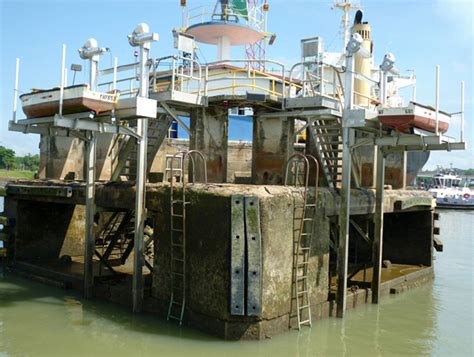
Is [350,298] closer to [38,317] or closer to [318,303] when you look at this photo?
[318,303]

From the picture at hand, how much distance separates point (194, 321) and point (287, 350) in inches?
79.6

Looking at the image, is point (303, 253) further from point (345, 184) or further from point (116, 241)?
point (116, 241)

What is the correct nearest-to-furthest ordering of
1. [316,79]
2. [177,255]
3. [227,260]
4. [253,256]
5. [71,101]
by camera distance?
[253,256], [227,260], [177,255], [71,101], [316,79]

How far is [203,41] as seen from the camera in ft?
72.5

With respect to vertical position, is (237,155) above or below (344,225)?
above

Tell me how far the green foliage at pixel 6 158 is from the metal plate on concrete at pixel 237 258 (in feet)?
379

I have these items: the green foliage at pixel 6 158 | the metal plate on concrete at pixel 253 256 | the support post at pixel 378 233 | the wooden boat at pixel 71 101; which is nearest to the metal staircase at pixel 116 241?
the wooden boat at pixel 71 101

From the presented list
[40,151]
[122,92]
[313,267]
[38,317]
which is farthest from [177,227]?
[40,151]

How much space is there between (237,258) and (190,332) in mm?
1927

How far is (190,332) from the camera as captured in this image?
33.9 ft

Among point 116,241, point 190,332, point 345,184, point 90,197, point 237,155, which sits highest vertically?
point 237,155

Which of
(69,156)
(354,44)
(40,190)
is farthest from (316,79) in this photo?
(69,156)

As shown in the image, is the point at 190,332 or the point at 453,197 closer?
the point at 190,332

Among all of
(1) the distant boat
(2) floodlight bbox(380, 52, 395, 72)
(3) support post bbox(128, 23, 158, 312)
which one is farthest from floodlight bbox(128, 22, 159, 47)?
(1) the distant boat
